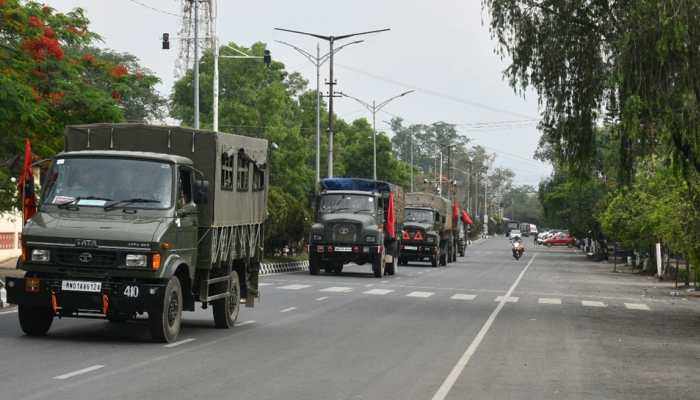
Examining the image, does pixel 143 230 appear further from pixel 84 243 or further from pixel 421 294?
pixel 421 294

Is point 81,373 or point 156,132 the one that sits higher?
point 156,132

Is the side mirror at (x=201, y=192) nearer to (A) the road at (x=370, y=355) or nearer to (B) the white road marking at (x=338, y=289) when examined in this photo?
(A) the road at (x=370, y=355)

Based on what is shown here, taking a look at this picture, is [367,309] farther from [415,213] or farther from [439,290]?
[415,213]

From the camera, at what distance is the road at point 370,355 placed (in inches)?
514

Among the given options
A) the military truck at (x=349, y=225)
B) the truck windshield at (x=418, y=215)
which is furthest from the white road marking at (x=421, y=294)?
the truck windshield at (x=418, y=215)

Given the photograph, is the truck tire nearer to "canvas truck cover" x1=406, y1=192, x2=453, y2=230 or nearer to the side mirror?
"canvas truck cover" x1=406, y1=192, x2=453, y2=230

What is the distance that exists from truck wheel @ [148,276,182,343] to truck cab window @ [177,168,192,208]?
110 cm

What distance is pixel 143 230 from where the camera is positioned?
653 inches

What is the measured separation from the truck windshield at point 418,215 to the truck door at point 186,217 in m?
43.5

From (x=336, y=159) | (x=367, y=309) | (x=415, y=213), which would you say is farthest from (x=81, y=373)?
(x=336, y=159)

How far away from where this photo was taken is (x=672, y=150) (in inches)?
1013

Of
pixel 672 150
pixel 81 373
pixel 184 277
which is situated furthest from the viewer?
pixel 672 150

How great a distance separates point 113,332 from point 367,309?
8795mm

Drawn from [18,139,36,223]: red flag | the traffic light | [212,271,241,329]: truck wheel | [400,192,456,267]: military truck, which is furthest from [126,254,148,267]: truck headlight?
[400,192,456,267]: military truck
